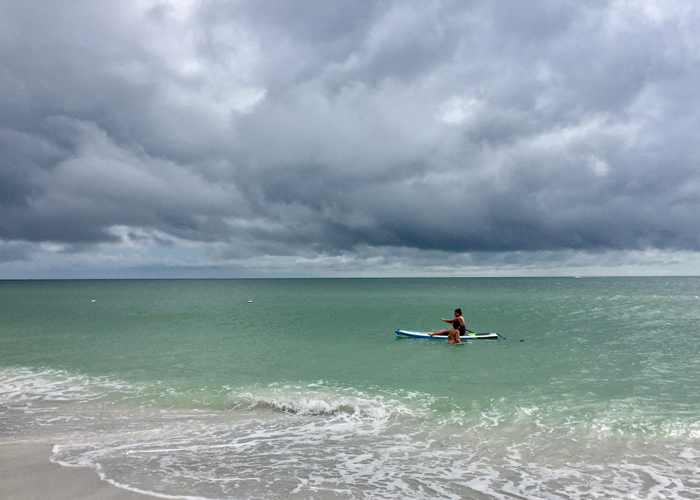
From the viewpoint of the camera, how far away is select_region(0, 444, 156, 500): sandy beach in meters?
8.31

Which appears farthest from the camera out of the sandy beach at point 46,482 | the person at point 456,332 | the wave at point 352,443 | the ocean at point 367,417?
the person at point 456,332

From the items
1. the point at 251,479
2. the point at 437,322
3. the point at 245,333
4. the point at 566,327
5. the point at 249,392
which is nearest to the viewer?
the point at 251,479

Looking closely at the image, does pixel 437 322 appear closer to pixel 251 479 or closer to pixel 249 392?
pixel 249 392

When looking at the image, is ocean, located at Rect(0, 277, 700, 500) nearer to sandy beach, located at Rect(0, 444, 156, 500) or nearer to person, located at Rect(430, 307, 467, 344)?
sandy beach, located at Rect(0, 444, 156, 500)

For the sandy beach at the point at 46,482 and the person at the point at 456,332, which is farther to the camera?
the person at the point at 456,332

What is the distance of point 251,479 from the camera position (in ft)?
31.0

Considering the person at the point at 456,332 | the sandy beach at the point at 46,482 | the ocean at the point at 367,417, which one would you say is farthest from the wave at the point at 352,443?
the person at the point at 456,332

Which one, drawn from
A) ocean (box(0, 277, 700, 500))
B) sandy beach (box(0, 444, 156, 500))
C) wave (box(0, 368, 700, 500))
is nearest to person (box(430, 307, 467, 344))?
ocean (box(0, 277, 700, 500))

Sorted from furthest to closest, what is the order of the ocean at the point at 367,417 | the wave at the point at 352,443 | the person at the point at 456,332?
the person at the point at 456,332, the ocean at the point at 367,417, the wave at the point at 352,443

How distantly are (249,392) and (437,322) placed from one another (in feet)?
122

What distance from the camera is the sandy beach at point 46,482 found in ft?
27.3

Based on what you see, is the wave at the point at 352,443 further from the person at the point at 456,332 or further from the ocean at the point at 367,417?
the person at the point at 456,332

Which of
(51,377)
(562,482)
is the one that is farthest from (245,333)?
(562,482)

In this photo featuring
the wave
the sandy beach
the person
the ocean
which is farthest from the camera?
the person
